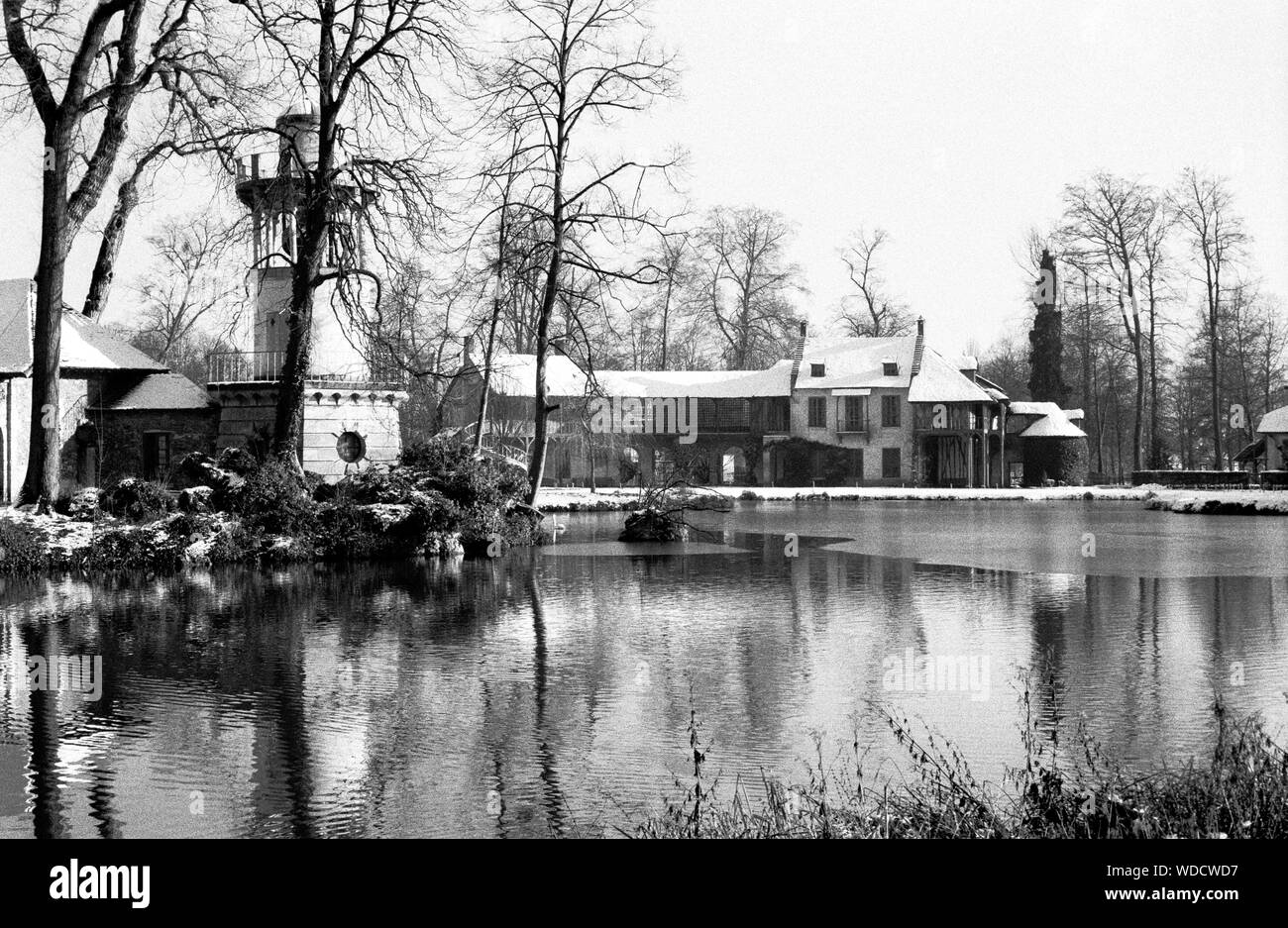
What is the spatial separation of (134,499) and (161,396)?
11906 mm

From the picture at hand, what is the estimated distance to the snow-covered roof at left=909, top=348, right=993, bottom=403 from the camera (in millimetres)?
63250

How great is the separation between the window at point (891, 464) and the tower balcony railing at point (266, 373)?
34.3 metres

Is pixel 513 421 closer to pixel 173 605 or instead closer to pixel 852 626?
pixel 173 605

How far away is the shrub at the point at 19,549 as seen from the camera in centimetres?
2227

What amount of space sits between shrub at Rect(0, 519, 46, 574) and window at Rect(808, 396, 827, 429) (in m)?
47.2

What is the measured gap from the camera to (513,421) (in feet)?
177

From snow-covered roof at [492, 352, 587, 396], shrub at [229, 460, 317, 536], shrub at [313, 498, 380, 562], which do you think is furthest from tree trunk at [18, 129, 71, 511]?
snow-covered roof at [492, 352, 587, 396]

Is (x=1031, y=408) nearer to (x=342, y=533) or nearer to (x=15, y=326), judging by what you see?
(x=342, y=533)

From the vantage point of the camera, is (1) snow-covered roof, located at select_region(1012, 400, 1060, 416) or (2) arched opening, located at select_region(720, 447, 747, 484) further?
(2) arched opening, located at select_region(720, 447, 747, 484)

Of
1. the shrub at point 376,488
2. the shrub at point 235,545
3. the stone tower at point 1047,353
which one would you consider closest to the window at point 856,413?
the stone tower at point 1047,353

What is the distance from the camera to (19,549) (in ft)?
73.4

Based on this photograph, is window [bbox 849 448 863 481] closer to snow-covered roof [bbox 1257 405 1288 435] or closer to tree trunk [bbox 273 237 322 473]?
snow-covered roof [bbox 1257 405 1288 435]
